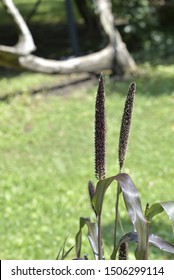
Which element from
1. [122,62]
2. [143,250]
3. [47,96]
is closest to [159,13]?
[122,62]

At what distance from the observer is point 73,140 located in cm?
710

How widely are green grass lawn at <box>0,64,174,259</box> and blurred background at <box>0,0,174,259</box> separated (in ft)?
0.03

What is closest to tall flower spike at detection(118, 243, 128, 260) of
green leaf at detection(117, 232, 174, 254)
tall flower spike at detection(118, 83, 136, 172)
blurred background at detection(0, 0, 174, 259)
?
green leaf at detection(117, 232, 174, 254)

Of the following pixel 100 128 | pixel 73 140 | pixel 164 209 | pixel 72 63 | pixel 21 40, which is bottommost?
pixel 73 140

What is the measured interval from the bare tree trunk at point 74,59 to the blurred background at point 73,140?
10 cm

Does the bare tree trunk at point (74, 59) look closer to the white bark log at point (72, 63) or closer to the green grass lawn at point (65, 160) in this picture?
the white bark log at point (72, 63)

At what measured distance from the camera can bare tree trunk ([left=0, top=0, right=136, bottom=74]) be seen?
798cm

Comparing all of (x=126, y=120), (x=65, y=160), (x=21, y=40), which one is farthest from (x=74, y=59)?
(x=126, y=120)

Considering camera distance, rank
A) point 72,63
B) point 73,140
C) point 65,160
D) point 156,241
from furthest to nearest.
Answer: point 72,63, point 73,140, point 65,160, point 156,241

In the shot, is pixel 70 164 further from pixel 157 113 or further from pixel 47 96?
pixel 47 96

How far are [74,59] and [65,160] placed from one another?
2911mm

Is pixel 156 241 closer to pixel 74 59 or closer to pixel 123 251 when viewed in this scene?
pixel 123 251

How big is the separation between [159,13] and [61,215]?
8.38 meters

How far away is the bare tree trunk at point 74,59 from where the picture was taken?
7977mm
